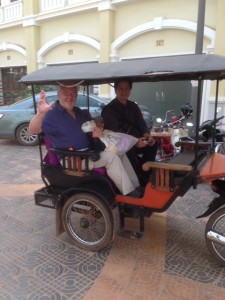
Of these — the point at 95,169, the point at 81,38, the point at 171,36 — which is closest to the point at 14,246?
the point at 95,169

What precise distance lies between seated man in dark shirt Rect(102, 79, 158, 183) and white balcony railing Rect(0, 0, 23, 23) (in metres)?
13.0

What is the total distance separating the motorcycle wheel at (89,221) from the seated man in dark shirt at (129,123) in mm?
834

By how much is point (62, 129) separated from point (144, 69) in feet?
3.58

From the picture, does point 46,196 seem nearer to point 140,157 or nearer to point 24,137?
point 140,157

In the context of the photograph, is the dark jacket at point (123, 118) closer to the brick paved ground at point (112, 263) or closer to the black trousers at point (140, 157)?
the black trousers at point (140, 157)

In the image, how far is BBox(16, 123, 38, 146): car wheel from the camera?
8.20m

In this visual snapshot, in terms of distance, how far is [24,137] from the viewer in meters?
8.29

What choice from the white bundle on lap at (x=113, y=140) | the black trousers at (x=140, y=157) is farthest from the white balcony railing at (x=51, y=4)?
the white bundle on lap at (x=113, y=140)

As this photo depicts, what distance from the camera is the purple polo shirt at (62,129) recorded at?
3.08m

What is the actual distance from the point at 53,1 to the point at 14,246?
40.2ft

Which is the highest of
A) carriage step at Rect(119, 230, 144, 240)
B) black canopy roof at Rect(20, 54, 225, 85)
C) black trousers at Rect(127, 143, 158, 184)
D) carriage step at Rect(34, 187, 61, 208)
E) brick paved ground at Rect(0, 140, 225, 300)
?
black canopy roof at Rect(20, 54, 225, 85)

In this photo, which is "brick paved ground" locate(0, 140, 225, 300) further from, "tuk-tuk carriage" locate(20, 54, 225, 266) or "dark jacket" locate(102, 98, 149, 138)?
"dark jacket" locate(102, 98, 149, 138)

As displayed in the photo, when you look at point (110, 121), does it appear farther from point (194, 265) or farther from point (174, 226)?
point (194, 265)

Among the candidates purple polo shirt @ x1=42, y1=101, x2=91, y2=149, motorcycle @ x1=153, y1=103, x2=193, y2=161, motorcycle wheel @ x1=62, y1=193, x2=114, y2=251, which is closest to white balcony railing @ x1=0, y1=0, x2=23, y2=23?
motorcycle @ x1=153, y1=103, x2=193, y2=161
